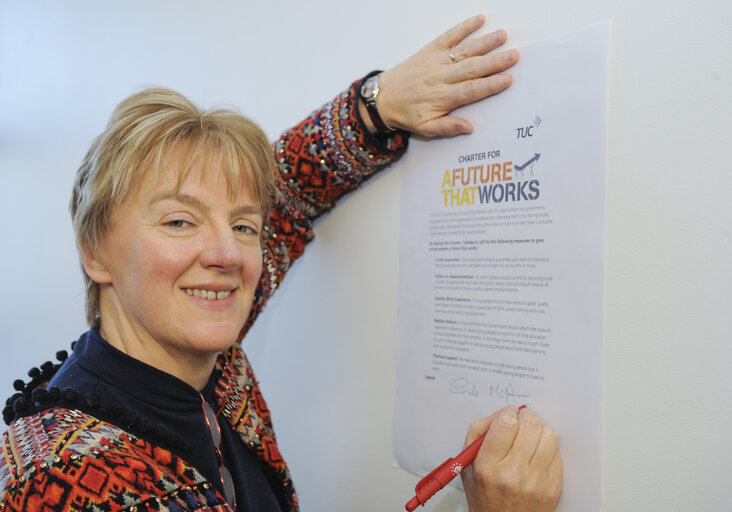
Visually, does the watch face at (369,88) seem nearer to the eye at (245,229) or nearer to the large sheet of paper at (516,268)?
the large sheet of paper at (516,268)

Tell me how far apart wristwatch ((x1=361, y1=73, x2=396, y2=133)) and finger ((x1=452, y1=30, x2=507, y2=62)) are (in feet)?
0.51

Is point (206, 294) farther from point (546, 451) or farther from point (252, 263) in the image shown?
point (546, 451)

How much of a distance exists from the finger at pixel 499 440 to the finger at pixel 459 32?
1.88 feet

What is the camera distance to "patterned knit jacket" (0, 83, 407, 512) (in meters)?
0.63

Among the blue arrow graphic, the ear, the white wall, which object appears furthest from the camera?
the ear

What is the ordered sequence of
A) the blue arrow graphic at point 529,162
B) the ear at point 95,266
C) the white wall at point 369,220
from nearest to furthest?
the white wall at point 369,220
the blue arrow graphic at point 529,162
the ear at point 95,266

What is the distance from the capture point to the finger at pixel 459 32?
0.80m

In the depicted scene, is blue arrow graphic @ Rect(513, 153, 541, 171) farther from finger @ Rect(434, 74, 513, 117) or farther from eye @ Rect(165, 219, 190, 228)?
eye @ Rect(165, 219, 190, 228)

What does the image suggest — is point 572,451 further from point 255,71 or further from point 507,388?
point 255,71

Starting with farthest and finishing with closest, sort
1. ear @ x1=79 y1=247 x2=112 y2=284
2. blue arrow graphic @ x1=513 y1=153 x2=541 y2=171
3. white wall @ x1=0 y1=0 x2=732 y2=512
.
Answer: ear @ x1=79 y1=247 x2=112 y2=284 < blue arrow graphic @ x1=513 y1=153 x2=541 y2=171 < white wall @ x1=0 y1=0 x2=732 y2=512

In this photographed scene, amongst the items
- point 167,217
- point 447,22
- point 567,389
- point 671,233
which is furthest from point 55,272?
point 671,233

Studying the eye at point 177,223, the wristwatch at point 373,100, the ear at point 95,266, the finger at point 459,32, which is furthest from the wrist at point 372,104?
the ear at point 95,266
